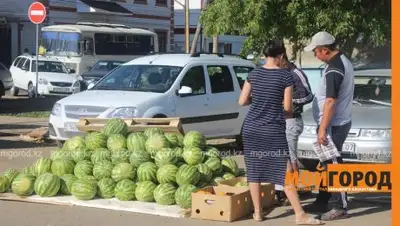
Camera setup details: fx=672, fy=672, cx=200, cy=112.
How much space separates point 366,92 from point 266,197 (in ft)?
11.7

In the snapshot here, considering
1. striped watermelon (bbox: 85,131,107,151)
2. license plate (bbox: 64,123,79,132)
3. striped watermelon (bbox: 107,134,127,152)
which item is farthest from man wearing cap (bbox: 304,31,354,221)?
license plate (bbox: 64,123,79,132)

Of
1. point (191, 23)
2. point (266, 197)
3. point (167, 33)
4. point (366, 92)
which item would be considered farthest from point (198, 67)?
point (191, 23)

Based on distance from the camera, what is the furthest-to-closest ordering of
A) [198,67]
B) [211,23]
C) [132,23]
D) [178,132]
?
[132,23], [211,23], [198,67], [178,132]

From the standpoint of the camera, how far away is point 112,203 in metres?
7.64

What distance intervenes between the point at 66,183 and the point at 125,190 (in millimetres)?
805

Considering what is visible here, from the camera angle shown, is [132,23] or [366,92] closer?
[366,92]

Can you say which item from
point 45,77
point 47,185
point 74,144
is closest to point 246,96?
point 47,185

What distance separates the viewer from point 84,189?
25.3ft

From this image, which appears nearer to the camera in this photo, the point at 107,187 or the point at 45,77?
the point at 107,187

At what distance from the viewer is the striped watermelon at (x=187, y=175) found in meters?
7.56

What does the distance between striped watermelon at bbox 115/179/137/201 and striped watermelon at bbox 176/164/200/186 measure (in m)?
0.54

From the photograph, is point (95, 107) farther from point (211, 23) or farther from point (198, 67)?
point (211, 23)

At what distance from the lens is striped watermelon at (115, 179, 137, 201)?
7664mm

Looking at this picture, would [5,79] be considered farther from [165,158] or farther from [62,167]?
[165,158]
